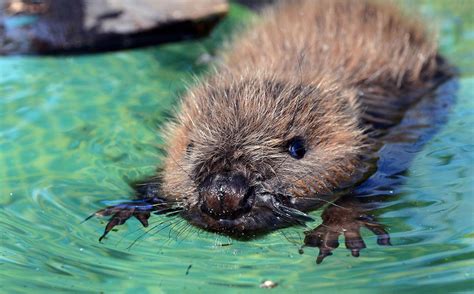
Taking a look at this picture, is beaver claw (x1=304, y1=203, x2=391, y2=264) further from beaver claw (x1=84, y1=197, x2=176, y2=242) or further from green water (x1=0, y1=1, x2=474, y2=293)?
beaver claw (x1=84, y1=197, x2=176, y2=242)

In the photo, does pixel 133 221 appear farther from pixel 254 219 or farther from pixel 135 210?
pixel 254 219

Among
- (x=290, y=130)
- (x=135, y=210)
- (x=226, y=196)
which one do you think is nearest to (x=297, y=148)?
(x=290, y=130)

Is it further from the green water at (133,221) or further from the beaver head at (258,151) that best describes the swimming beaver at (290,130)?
the green water at (133,221)

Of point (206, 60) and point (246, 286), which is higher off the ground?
point (246, 286)

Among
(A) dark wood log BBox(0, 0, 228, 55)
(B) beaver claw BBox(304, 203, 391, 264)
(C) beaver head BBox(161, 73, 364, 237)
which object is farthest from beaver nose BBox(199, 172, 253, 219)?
(A) dark wood log BBox(0, 0, 228, 55)

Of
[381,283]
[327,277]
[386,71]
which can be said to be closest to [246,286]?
[327,277]

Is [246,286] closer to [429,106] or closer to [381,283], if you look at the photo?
[381,283]
